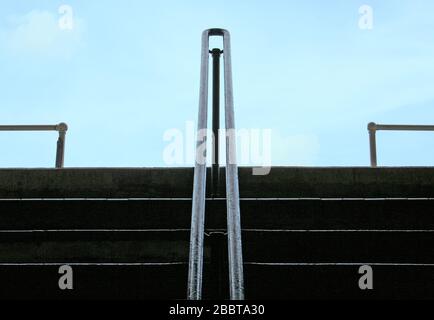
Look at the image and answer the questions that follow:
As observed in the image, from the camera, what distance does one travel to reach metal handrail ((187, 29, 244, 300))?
122 inches

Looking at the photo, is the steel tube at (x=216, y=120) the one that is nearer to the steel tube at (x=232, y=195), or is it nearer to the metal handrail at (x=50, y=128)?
the steel tube at (x=232, y=195)

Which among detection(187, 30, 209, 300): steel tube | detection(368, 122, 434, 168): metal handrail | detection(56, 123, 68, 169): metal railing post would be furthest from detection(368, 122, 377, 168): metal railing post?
detection(56, 123, 68, 169): metal railing post

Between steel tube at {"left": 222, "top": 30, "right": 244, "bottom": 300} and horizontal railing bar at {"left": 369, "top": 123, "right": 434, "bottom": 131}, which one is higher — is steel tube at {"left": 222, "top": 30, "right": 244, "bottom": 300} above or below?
below

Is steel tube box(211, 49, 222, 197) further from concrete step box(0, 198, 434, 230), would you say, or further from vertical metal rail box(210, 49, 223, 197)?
concrete step box(0, 198, 434, 230)

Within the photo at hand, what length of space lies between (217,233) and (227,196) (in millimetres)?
542

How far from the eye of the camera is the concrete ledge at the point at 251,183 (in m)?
4.76

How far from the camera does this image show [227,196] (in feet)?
12.4

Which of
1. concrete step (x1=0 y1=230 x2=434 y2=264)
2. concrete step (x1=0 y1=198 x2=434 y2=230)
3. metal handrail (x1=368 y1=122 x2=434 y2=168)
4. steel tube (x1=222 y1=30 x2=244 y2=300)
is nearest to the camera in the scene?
steel tube (x1=222 y1=30 x2=244 y2=300)

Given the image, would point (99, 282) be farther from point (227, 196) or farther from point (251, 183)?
point (251, 183)

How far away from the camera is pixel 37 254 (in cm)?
438

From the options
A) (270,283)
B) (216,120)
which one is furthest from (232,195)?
(216,120)

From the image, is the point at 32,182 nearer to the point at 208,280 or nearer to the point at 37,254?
the point at 37,254

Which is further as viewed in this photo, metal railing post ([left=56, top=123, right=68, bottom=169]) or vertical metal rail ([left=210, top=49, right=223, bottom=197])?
metal railing post ([left=56, top=123, right=68, bottom=169])
